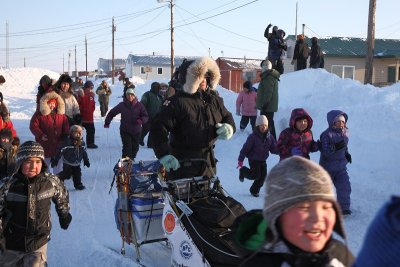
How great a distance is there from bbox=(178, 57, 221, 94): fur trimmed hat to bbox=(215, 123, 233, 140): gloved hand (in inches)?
17.5

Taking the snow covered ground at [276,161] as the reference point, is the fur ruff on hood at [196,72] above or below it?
above

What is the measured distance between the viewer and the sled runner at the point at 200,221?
3619 millimetres

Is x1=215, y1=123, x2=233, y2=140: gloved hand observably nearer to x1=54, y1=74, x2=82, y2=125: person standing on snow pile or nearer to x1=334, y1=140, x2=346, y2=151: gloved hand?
x1=334, y1=140, x2=346, y2=151: gloved hand

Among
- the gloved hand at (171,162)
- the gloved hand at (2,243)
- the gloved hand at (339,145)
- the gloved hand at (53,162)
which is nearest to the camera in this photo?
the gloved hand at (2,243)

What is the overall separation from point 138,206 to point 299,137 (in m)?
2.95

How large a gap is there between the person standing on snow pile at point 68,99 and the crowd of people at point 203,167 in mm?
22

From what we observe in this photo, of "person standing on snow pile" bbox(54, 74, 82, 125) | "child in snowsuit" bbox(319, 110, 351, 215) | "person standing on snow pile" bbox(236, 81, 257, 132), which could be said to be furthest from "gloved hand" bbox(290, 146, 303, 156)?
"person standing on snow pile" bbox(236, 81, 257, 132)

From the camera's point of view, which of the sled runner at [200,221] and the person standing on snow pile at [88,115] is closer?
the sled runner at [200,221]

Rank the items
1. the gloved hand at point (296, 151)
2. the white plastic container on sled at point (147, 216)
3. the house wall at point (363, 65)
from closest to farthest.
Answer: the white plastic container on sled at point (147, 216) < the gloved hand at point (296, 151) < the house wall at point (363, 65)

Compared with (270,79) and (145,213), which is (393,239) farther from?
(270,79)

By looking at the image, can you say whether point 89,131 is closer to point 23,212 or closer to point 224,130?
point 224,130

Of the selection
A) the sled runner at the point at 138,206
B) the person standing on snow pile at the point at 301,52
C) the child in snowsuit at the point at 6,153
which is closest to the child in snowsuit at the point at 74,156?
the child in snowsuit at the point at 6,153

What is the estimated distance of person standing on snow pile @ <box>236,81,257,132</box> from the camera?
44.0 ft

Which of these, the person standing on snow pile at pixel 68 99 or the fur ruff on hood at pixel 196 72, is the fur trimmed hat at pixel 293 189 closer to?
the fur ruff on hood at pixel 196 72
